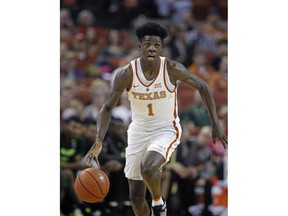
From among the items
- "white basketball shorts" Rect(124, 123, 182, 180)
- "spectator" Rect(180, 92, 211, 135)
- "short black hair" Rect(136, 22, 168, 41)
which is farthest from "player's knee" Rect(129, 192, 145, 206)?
"spectator" Rect(180, 92, 211, 135)

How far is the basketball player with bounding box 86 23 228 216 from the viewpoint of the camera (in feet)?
24.6

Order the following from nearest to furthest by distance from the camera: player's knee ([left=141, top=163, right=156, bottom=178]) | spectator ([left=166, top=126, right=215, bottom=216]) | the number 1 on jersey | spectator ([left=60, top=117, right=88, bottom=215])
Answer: player's knee ([left=141, top=163, right=156, bottom=178]) → the number 1 on jersey → spectator ([left=60, top=117, right=88, bottom=215]) → spectator ([left=166, top=126, right=215, bottom=216])

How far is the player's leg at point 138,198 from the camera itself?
7781mm

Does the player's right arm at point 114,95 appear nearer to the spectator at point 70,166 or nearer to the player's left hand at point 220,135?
the player's left hand at point 220,135

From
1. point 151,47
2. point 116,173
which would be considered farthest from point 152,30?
point 116,173

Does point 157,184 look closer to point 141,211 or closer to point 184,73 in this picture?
point 141,211

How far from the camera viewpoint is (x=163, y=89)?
7.66 metres

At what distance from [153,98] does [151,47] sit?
649 millimetres

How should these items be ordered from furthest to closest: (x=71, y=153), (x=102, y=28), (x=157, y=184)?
(x=102, y=28) → (x=71, y=153) → (x=157, y=184)

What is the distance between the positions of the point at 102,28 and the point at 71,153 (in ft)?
21.3

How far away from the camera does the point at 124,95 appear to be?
11812 millimetres

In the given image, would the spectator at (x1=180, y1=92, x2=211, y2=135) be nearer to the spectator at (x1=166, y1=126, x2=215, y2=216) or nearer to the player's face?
the spectator at (x1=166, y1=126, x2=215, y2=216)

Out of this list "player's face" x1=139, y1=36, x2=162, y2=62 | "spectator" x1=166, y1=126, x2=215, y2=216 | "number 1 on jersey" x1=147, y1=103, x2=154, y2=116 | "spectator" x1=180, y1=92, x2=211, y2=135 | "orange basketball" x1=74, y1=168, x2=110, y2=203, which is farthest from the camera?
"spectator" x1=180, y1=92, x2=211, y2=135

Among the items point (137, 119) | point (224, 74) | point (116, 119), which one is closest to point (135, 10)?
point (224, 74)
